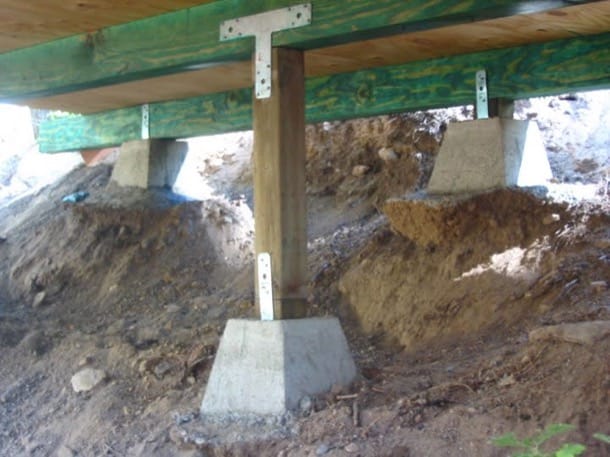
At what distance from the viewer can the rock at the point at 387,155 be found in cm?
833

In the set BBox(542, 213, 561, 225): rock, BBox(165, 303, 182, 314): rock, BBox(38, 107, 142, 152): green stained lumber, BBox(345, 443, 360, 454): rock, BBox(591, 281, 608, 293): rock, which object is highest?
BBox(38, 107, 142, 152): green stained lumber

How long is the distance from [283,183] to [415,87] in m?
2.15

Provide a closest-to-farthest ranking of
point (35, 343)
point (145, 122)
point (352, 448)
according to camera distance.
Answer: point (352, 448), point (35, 343), point (145, 122)

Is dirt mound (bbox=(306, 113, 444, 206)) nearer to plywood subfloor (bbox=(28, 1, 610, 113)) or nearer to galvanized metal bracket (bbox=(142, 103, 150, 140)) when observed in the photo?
plywood subfloor (bbox=(28, 1, 610, 113))

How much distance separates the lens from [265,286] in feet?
16.6

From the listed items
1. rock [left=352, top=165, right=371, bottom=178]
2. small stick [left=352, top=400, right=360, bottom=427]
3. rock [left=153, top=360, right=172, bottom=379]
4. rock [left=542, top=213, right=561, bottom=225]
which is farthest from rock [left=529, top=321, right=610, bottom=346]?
rock [left=352, top=165, right=371, bottom=178]

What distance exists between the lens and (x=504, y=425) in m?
4.00

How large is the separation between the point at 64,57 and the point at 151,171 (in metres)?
2.76

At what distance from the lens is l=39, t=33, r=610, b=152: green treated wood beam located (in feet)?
19.6

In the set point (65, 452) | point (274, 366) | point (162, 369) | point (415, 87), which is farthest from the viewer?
point (415, 87)

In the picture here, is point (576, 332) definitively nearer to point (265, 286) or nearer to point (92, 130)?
point (265, 286)

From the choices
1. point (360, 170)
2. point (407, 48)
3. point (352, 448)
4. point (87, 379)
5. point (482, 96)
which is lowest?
point (87, 379)

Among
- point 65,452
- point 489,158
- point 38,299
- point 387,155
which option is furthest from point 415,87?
point 38,299

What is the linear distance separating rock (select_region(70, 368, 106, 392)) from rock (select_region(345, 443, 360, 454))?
2.66 m
